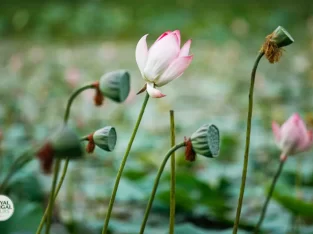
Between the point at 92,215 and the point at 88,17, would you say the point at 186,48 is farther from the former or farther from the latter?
the point at 88,17

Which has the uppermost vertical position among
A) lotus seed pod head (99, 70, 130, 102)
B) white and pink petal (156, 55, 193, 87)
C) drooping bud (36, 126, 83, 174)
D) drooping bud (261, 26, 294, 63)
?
drooping bud (261, 26, 294, 63)

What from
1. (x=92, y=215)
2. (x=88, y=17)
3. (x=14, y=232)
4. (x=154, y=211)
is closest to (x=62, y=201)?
(x=92, y=215)

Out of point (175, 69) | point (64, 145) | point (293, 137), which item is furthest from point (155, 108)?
point (64, 145)

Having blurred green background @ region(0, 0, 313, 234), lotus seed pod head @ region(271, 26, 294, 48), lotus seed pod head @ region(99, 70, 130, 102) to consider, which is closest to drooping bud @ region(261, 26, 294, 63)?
lotus seed pod head @ region(271, 26, 294, 48)

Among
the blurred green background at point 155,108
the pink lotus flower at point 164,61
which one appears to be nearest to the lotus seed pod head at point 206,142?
the pink lotus flower at point 164,61

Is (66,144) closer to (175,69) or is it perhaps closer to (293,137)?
(175,69)

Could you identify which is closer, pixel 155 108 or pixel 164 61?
pixel 164 61

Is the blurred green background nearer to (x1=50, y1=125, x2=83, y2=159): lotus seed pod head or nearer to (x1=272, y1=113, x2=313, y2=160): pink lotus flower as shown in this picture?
(x1=272, y1=113, x2=313, y2=160): pink lotus flower
